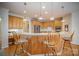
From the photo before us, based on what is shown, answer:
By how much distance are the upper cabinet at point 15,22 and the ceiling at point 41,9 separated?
14 centimetres

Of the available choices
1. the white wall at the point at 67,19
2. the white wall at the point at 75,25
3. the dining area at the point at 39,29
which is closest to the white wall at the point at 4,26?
the dining area at the point at 39,29

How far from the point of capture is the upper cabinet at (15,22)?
10.1ft

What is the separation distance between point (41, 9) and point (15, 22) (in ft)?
2.37

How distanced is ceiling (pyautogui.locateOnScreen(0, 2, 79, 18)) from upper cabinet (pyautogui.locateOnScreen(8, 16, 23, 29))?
5.5 inches

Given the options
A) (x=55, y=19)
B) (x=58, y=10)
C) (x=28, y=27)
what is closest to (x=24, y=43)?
(x=28, y=27)

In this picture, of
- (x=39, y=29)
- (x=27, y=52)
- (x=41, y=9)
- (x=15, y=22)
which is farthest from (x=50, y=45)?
(x=15, y=22)

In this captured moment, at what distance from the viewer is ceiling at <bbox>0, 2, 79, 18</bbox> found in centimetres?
305

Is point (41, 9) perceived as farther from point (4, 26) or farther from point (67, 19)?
point (4, 26)

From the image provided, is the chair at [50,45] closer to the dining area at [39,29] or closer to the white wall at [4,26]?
the dining area at [39,29]

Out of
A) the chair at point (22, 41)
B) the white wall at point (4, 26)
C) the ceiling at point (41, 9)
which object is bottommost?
the chair at point (22, 41)

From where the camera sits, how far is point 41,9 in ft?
10.2

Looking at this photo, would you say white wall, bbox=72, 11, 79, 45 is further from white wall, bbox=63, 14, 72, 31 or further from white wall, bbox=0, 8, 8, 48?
white wall, bbox=0, 8, 8, 48

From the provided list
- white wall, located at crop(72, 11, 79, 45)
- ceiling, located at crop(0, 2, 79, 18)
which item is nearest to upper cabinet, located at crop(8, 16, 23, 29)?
ceiling, located at crop(0, 2, 79, 18)

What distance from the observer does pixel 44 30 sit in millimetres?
3141
